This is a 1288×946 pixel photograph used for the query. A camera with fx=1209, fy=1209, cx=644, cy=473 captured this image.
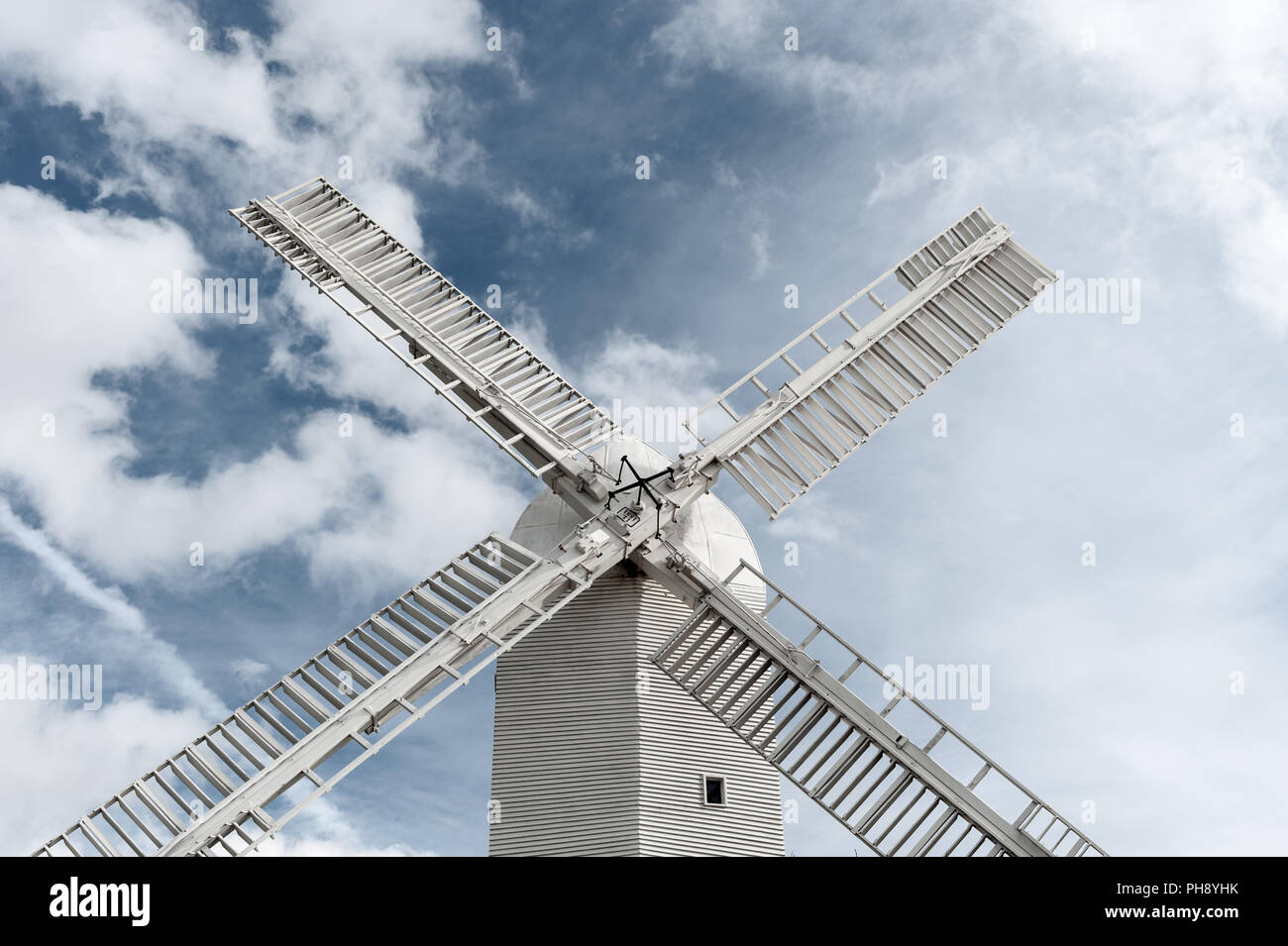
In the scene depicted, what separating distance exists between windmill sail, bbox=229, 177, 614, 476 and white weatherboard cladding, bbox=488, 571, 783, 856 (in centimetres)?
197

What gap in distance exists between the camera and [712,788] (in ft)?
45.8

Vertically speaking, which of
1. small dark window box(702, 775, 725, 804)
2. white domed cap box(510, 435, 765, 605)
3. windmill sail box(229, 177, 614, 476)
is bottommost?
small dark window box(702, 775, 725, 804)

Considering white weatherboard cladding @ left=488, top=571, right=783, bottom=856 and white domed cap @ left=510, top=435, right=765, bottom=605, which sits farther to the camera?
white domed cap @ left=510, top=435, right=765, bottom=605

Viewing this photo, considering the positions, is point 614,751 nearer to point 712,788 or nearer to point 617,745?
point 617,745

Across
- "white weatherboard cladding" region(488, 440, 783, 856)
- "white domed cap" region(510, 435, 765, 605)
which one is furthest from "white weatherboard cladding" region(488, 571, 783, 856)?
"white domed cap" region(510, 435, 765, 605)

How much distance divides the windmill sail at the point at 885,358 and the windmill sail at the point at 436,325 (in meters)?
1.84

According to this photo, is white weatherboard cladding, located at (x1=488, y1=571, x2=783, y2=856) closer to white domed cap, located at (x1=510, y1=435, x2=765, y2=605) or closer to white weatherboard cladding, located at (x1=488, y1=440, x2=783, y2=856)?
white weatherboard cladding, located at (x1=488, y1=440, x2=783, y2=856)

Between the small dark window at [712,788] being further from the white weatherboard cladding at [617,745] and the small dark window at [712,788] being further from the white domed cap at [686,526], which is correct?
the white domed cap at [686,526]

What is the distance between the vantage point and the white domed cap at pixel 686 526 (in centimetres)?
1490

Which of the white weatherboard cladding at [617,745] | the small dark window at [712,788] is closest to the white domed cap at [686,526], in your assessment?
the white weatherboard cladding at [617,745]

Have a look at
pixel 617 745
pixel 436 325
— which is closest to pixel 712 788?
pixel 617 745

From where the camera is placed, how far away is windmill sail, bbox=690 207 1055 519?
48.5 feet
